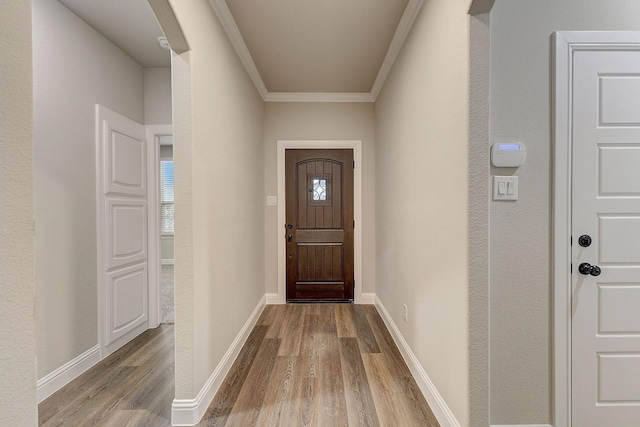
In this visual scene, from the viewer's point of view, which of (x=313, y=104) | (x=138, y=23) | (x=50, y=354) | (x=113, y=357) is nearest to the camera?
(x=50, y=354)

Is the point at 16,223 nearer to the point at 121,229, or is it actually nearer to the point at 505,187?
the point at 505,187

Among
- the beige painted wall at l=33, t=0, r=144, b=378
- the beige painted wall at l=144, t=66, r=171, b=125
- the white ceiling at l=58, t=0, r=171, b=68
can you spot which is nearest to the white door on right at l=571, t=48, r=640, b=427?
the white ceiling at l=58, t=0, r=171, b=68

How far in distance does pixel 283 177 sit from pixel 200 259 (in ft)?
7.35

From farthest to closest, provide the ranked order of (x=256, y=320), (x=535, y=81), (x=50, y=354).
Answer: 1. (x=256, y=320)
2. (x=50, y=354)
3. (x=535, y=81)

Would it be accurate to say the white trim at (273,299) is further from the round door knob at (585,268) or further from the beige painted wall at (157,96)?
the round door knob at (585,268)

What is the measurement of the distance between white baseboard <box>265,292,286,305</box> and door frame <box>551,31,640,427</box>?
9.59ft

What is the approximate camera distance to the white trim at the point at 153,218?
308cm

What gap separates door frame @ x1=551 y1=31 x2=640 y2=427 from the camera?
151 centimetres

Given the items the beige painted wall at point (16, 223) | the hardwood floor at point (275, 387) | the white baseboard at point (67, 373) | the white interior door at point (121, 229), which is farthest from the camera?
the white interior door at point (121, 229)

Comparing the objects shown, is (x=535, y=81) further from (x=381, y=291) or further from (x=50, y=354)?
(x=50, y=354)

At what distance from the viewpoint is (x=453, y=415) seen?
158cm

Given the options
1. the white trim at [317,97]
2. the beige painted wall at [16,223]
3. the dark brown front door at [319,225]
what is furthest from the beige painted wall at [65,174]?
the dark brown front door at [319,225]

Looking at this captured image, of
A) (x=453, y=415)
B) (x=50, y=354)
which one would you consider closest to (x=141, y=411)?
(x=50, y=354)

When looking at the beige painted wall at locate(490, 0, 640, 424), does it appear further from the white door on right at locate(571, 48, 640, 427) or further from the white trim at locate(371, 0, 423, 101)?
A: the white trim at locate(371, 0, 423, 101)
